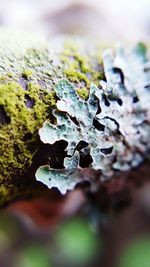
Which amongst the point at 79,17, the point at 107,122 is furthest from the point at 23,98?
the point at 79,17

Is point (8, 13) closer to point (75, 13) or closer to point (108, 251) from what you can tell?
point (75, 13)

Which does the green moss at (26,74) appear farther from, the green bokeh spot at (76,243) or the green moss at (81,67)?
the green bokeh spot at (76,243)

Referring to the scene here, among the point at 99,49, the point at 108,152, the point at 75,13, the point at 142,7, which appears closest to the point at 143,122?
the point at 108,152

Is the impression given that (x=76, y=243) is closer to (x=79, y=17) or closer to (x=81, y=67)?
(x=79, y=17)

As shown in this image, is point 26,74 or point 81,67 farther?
point 81,67

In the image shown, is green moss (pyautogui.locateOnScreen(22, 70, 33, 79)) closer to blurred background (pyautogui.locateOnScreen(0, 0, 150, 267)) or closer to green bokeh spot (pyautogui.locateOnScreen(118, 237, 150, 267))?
blurred background (pyautogui.locateOnScreen(0, 0, 150, 267))

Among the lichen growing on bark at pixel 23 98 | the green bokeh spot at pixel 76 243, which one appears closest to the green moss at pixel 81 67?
the lichen growing on bark at pixel 23 98

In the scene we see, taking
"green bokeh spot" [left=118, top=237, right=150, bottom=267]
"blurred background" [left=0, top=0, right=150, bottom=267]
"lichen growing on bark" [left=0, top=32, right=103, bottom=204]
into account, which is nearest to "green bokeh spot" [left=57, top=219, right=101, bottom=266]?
"blurred background" [left=0, top=0, right=150, bottom=267]
